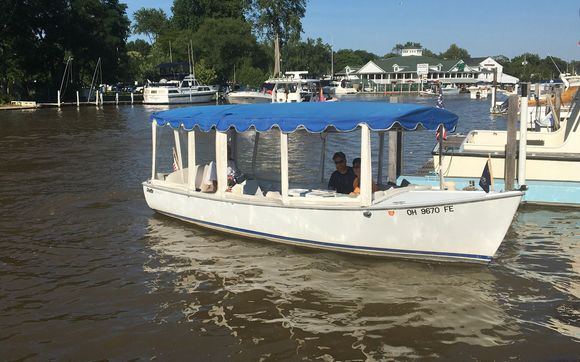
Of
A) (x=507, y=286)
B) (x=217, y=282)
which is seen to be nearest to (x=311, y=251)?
(x=217, y=282)

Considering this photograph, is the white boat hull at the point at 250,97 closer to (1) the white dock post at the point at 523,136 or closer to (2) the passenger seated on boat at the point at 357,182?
(1) the white dock post at the point at 523,136

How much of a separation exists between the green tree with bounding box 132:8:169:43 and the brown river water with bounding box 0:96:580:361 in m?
134

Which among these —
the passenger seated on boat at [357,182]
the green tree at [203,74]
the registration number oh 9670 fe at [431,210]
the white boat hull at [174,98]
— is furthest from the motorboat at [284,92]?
the registration number oh 9670 fe at [431,210]

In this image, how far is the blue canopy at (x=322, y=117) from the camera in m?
8.99

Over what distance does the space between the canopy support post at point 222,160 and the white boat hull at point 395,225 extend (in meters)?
0.27

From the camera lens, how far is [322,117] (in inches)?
370

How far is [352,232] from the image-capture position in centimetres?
946

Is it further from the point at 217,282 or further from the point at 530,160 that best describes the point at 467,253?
Result: the point at 530,160

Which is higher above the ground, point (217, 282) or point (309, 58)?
point (309, 58)

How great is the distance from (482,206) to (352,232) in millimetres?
2143

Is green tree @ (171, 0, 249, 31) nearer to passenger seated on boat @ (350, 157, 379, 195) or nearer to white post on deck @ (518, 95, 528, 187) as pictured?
white post on deck @ (518, 95, 528, 187)

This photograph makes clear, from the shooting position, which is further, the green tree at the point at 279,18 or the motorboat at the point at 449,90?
the motorboat at the point at 449,90

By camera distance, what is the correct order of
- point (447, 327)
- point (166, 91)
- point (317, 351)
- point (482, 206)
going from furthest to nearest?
point (166, 91) < point (482, 206) < point (447, 327) < point (317, 351)

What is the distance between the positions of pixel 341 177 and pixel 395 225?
1.92m
